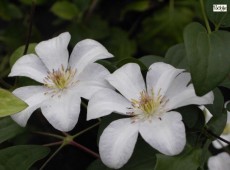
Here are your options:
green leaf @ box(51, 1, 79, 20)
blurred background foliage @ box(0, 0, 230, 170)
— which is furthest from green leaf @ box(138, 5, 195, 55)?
green leaf @ box(51, 1, 79, 20)

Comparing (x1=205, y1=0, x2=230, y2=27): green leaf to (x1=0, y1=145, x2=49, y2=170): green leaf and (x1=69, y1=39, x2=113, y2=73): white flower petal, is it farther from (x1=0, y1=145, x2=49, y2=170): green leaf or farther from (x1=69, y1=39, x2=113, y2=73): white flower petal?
(x1=0, y1=145, x2=49, y2=170): green leaf

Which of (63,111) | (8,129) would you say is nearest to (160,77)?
(63,111)

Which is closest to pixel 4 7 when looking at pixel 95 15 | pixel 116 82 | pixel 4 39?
pixel 4 39

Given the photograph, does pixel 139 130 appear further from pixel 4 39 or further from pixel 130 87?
pixel 4 39

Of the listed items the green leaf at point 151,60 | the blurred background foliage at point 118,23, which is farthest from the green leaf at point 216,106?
the blurred background foliage at point 118,23

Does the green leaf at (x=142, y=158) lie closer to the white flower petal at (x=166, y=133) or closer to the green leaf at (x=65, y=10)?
the white flower petal at (x=166, y=133)

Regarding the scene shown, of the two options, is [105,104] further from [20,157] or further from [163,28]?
[163,28]

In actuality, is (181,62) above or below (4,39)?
above
